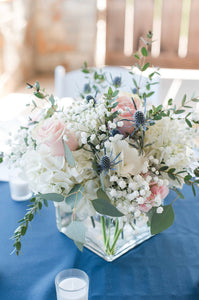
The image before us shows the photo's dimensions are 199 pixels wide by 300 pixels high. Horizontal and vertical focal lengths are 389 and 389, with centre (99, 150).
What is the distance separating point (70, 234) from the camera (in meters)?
0.69

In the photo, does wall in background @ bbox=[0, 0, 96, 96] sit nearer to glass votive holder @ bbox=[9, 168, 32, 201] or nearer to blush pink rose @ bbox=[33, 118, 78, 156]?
glass votive holder @ bbox=[9, 168, 32, 201]

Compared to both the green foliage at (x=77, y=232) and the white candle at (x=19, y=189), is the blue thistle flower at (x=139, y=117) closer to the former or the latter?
the green foliage at (x=77, y=232)

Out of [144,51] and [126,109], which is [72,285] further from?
[144,51]

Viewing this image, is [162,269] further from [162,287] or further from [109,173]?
[109,173]

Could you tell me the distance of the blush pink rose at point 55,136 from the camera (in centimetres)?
75

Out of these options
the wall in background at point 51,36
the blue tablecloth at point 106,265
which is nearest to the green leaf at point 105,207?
the blue tablecloth at point 106,265

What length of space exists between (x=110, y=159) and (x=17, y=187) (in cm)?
50

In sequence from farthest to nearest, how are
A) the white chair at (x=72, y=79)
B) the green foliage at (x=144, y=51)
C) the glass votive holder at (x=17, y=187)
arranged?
the white chair at (x=72, y=79), the glass votive holder at (x=17, y=187), the green foliage at (x=144, y=51)

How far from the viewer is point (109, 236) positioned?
0.91 m

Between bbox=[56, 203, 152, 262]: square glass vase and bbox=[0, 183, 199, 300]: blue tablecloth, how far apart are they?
0.6 inches

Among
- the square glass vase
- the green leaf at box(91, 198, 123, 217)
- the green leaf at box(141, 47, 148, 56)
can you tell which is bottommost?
the square glass vase

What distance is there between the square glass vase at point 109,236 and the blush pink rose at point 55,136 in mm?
182

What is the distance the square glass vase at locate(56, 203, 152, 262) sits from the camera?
0.91 metres

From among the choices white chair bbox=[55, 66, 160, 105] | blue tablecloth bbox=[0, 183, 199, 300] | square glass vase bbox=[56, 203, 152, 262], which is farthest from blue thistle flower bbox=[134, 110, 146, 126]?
white chair bbox=[55, 66, 160, 105]
